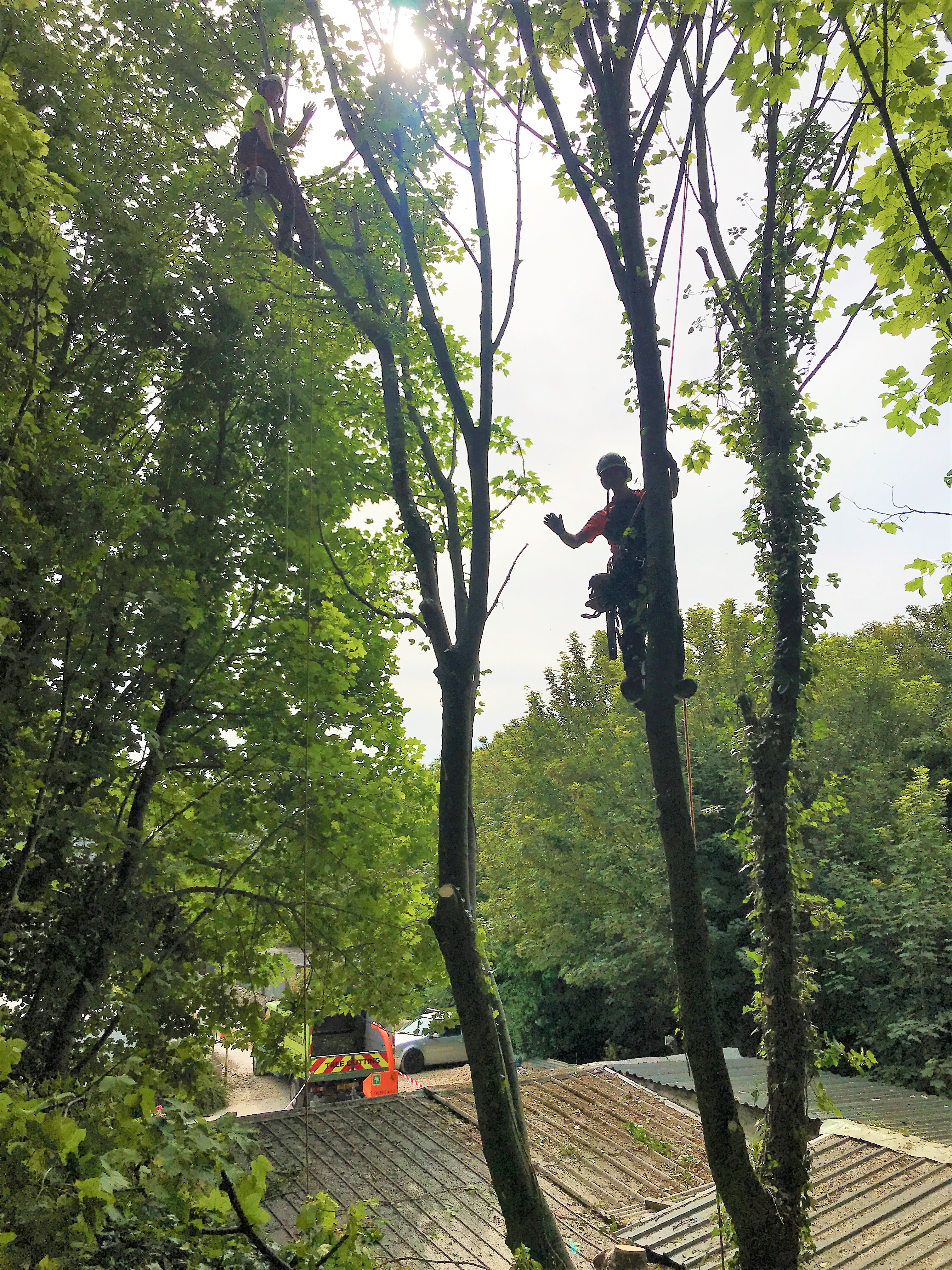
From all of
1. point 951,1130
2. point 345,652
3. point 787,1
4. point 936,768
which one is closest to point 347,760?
point 345,652

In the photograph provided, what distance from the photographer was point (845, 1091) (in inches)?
440

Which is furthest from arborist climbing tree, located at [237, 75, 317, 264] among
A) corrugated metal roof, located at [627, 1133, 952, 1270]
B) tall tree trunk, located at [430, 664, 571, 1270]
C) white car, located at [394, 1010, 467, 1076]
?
white car, located at [394, 1010, 467, 1076]

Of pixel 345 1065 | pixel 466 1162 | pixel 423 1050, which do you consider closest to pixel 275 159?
pixel 466 1162

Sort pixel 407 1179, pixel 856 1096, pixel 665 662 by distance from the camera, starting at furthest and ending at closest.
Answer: pixel 856 1096 → pixel 407 1179 → pixel 665 662

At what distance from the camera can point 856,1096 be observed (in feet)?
35.6

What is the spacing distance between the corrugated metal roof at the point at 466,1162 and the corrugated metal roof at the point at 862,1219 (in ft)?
1.92

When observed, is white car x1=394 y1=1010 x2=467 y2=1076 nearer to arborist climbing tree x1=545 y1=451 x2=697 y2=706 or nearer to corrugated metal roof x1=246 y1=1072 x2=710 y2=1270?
corrugated metal roof x1=246 y1=1072 x2=710 y2=1270

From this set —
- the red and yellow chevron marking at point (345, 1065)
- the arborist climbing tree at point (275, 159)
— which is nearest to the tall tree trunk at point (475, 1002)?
the arborist climbing tree at point (275, 159)

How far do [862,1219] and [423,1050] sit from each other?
1316cm

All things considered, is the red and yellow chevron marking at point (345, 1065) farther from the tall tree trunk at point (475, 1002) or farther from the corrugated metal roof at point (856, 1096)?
the tall tree trunk at point (475, 1002)

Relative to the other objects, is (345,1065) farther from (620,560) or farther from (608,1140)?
→ (620,560)

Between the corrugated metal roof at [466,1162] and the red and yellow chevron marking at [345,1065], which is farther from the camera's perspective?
the red and yellow chevron marking at [345,1065]

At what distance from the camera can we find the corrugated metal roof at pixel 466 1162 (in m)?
6.05

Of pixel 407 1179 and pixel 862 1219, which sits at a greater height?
pixel 862 1219
